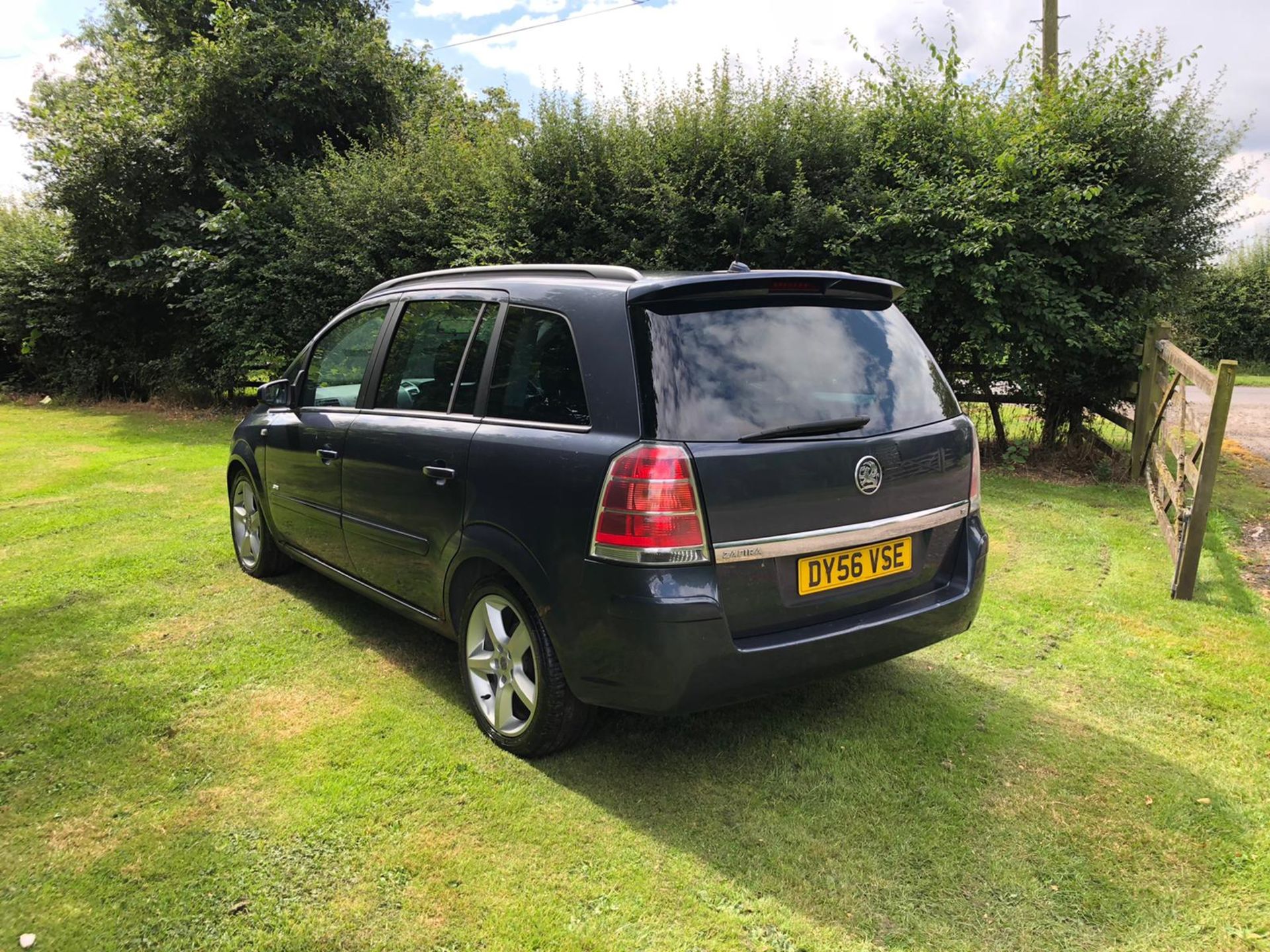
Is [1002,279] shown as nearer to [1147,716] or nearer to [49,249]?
[1147,716]

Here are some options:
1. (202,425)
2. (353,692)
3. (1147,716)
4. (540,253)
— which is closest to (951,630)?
(1147,716)

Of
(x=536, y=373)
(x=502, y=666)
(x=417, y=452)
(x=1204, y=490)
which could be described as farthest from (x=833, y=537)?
(x=1204, y=490)

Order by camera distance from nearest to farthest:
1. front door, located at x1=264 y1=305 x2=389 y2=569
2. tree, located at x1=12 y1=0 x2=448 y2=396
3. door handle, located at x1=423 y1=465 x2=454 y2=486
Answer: door handle, located at x1=423 y1=465 x2=454 y2=486, front door, located at x1=264 y1=305 x2=389 y2=569, tree, located at x1=12 y1=0 x2=448 y2=396

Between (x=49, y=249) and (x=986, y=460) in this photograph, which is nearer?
(x=986, y=460)

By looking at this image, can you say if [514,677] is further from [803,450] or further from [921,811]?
[921,811]

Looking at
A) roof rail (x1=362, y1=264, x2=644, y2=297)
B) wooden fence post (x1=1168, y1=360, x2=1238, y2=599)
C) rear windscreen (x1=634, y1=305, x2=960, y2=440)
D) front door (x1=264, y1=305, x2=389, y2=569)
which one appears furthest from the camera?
wooden fence post (x1=1168, y1=360, x2=1238, y2=599)

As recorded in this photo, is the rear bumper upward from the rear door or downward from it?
downward

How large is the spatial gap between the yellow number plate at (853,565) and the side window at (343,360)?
97.7 inches

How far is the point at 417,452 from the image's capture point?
3506 mm

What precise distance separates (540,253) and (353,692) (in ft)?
24.4

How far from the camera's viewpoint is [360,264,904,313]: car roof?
9.45ft

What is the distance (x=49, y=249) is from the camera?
16.2 metres

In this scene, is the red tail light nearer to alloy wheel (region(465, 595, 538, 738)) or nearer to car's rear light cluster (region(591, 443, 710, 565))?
car's rear light cluster (region(591, 443, 710, 565))

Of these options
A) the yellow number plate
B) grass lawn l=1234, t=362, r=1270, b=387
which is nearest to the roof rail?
the yellow number plate
